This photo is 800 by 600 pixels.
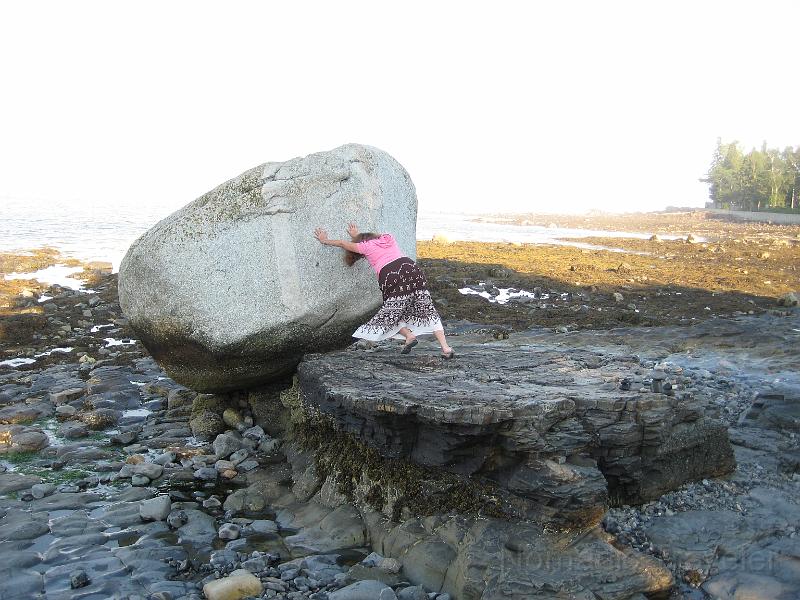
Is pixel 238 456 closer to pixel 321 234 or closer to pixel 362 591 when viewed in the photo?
pixel 321 234

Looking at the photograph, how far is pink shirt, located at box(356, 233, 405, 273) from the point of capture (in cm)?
823

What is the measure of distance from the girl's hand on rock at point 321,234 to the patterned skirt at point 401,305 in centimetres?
80

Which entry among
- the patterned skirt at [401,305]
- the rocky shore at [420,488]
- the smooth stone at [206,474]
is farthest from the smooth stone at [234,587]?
the patterned skirt at [401,305]

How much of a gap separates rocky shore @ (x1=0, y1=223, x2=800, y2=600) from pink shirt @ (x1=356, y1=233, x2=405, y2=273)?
1.16m

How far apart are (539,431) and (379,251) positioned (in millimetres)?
3368

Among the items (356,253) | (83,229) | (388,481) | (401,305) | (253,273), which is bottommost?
(388,481)

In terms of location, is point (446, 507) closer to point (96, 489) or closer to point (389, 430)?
point (389, 430)

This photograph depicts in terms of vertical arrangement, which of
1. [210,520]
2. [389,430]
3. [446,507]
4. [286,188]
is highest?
[286,188]

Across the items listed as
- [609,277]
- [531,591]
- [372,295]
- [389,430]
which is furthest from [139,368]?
[609,277]

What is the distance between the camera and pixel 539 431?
5.74 meters

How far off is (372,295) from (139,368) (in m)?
5.23

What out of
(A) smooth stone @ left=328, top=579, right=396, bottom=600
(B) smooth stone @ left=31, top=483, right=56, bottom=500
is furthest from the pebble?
(A) smooth stone @ left=328, top=579, right=396, bottom=600

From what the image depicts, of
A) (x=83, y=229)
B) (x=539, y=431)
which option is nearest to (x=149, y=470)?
(x=539, y=431)

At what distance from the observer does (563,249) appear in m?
30.8
